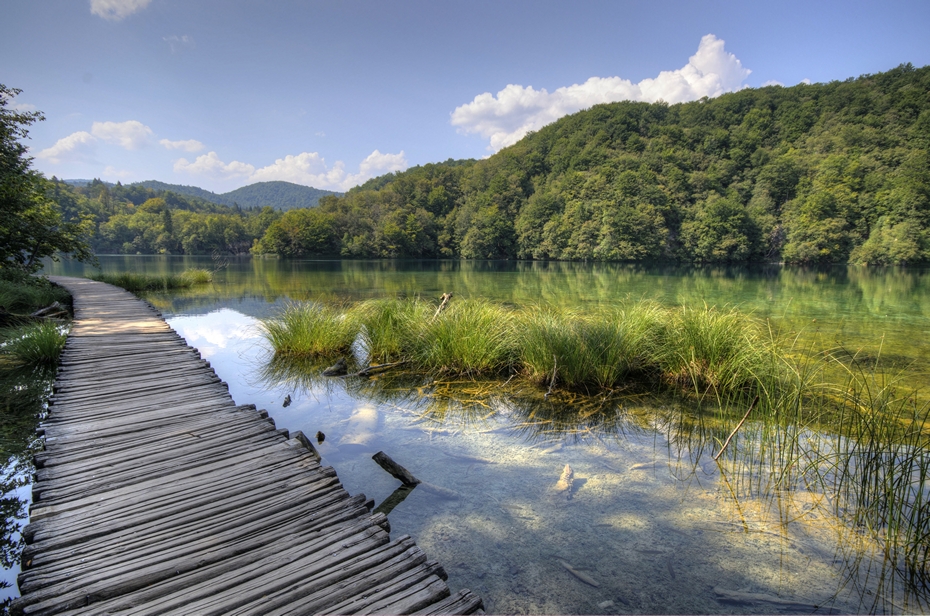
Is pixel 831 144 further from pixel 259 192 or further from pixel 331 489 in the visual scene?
pixel 259 192

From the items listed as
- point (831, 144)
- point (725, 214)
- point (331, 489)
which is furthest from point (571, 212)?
point (331, 489)

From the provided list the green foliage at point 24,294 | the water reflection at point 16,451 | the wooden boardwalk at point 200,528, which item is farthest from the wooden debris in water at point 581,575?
the green foliage at point 24,294

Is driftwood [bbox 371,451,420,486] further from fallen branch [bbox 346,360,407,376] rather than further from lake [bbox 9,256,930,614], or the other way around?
fallen branch [bbox 346,360,407,376]

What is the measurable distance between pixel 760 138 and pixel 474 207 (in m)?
40.4

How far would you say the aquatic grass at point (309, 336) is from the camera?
26.4 feet

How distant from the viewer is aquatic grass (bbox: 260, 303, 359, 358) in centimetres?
805

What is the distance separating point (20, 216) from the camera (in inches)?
328

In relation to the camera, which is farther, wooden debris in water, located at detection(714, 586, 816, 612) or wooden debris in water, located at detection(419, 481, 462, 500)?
wooden debris in water, located at detection(419, 481, 462, 500)

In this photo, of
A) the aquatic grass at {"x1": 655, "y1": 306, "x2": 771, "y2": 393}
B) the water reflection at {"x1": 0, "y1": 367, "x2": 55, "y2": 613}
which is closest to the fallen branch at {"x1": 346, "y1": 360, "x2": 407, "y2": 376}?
the water reflection at {"x1": 0, "y1": 367, "x2": 55, "y2": 613}

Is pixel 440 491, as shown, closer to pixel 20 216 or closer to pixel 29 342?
pixel 29 342

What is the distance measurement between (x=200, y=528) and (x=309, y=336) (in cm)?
580

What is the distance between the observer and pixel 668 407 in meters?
5.55

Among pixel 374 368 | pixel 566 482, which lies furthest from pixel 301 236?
pixel 566 482

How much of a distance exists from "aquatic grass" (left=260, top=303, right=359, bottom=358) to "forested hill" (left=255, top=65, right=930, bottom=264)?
48.2m
